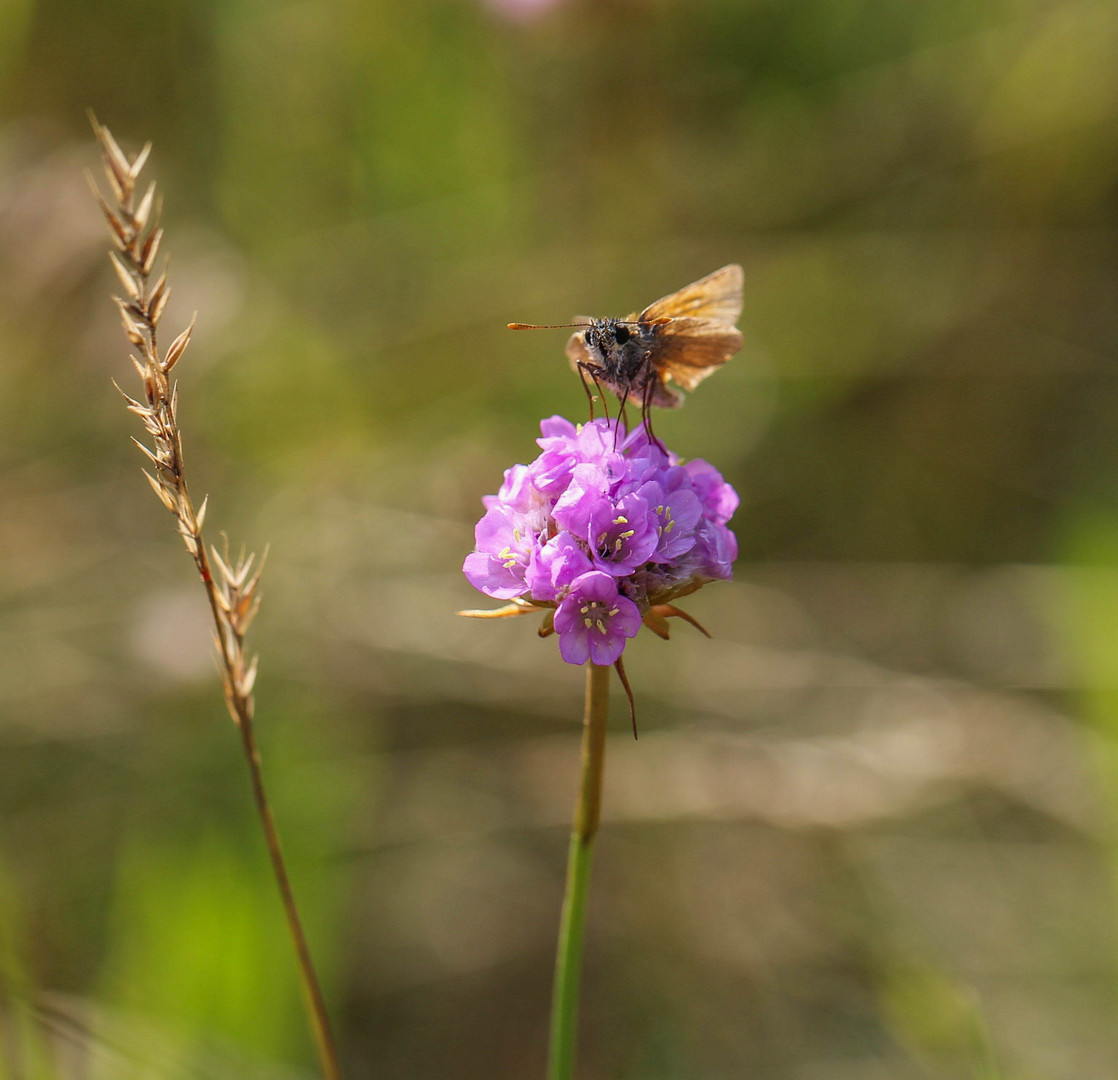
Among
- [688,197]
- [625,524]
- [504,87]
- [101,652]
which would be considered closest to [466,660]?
[101,652]

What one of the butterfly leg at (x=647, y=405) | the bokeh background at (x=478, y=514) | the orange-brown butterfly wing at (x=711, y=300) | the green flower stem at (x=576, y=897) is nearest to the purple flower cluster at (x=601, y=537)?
the butterfly leg at (x=647, y=405)

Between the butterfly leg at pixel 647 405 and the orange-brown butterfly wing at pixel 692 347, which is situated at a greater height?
the orange-brown butterfly wing at pixel 692 347

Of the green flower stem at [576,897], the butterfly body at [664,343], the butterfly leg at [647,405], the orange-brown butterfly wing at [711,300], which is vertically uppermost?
the orange-brown butterfly wing at [711,300]

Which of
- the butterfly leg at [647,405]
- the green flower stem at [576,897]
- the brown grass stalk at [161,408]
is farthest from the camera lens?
the butterfly leg at [647,405]

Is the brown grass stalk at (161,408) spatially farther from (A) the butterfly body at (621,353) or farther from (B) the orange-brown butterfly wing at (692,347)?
(B) the orange-brown butterfly wing at (692,347)

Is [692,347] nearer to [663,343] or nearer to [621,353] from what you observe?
[663,343]

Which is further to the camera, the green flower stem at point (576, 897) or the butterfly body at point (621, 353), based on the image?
the butterfly body at point (621, 353)

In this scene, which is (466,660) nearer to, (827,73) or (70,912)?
(70,912)

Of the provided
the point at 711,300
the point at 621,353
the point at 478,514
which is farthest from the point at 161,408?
the point at 478,514
